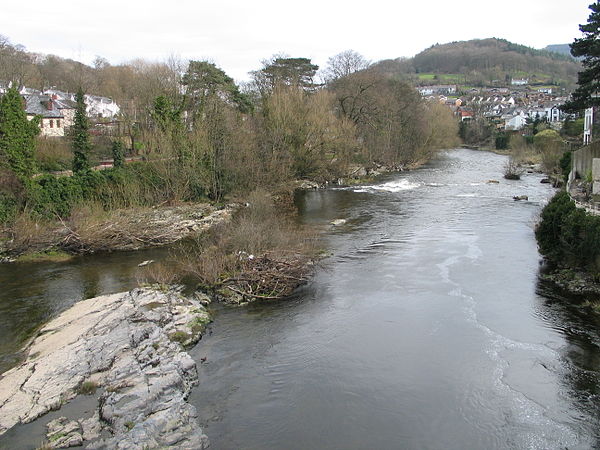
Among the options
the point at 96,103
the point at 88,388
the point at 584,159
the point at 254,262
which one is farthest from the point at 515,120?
the point at 88,388

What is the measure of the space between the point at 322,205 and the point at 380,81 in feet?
78.9

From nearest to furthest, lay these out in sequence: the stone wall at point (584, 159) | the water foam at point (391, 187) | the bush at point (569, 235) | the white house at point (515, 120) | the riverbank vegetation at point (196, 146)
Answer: the bush at point (569, 235) < the stone wall at point (584, 159) < the riverbank vegetation at point (196, 146) < the water foam at point (391, 187) < the white house at point (515, 120)

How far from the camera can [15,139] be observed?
971 inches

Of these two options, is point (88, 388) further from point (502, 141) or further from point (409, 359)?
point (502, 141)

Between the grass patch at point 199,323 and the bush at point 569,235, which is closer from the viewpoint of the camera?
the grass patch at point 199,323

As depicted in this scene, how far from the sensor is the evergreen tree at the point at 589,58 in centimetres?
3416

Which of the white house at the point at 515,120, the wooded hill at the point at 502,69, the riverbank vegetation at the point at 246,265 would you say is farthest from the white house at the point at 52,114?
the wooded hill at the point at 502,69

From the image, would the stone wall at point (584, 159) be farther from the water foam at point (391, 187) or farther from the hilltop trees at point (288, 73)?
the hilltop trees at point (288, 73)

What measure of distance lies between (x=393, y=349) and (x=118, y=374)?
22.5 ft

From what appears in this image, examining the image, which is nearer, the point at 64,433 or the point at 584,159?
the point at 64,433

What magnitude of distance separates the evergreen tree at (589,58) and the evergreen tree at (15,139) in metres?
34.4

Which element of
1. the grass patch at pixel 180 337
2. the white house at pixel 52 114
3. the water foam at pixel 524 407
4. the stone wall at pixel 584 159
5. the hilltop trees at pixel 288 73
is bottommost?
the water foam at pixel 524 407

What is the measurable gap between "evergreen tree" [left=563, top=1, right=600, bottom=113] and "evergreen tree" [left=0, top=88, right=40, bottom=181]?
3443 centimetres

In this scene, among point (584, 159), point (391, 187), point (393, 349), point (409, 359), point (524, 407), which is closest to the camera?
point (524, 407)
